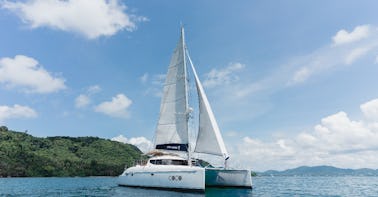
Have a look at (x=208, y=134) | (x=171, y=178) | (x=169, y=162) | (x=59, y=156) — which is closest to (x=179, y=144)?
(x=169, y=162)

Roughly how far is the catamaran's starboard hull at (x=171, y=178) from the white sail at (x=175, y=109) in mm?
3112

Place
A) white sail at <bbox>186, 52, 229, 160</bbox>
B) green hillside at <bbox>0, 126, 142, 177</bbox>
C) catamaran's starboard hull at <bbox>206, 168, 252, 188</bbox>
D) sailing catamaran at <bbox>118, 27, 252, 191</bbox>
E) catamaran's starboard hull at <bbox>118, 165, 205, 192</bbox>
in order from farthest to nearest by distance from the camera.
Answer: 1. green hillside at <bbox>0, 126, 142, 177</bbox>
2. catamaran's starboard hull at <bbox>206, 168, 252, 188</bbox>
3. white sail at <bbox>186, 52, 229, 160</bbox>
4. sailing catamaran at <bbox>118, 27, 252, 191</bbox>
5. catamaran's starboard hull at <bbox>118, 165, 205, 192</bbox>

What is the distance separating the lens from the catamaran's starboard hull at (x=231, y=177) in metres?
29.3

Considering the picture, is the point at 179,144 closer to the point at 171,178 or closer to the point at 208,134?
the point at 208,134

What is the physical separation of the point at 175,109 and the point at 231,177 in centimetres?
844

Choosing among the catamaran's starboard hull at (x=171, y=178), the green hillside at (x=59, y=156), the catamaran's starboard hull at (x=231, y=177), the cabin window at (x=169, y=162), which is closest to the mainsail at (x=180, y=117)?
the cabin window at (x=169, y=162)

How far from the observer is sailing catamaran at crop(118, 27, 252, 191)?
26672 mm

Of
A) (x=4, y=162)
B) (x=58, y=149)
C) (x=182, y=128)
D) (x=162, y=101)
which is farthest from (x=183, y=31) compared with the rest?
(x=58, y=149)

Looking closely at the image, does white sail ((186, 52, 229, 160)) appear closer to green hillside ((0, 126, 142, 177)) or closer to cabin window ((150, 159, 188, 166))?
cabin window ((150, 159, 188, 166))

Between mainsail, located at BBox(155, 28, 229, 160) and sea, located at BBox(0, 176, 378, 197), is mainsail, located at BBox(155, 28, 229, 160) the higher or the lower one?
the higher one

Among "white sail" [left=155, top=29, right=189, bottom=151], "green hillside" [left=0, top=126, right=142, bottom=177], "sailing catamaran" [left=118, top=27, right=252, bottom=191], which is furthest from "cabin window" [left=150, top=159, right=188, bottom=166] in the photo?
"green hillside" [left=0, top=126, right=142, bottom=177]

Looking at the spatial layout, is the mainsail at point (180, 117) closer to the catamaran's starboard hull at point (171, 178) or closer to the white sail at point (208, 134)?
the white sail at point (208, 134)

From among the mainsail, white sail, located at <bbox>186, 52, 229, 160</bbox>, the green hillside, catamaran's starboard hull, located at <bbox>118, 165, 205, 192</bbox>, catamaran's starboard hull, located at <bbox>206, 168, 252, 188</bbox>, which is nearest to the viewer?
catamaran's starboard hull, located at <bbox>118, 165, 205, 192</bbox>

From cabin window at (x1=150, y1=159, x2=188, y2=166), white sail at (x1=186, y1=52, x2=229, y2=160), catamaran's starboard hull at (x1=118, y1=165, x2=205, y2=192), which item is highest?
white sail at (x1=186, y1=52, x2=229, y2=160)
